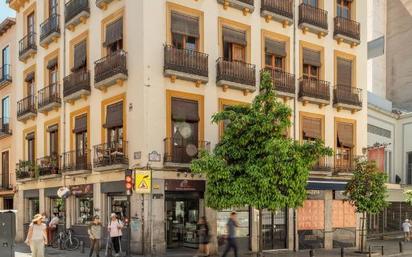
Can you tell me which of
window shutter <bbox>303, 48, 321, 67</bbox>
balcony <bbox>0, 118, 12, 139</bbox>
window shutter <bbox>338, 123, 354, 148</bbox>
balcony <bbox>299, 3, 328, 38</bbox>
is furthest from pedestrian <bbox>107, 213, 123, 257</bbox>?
balcony <bbox>0, 118, 12, 139</bbox>

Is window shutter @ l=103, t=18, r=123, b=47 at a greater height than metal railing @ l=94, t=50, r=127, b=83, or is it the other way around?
window shutter @ l=103, t=18, r=123, b=47

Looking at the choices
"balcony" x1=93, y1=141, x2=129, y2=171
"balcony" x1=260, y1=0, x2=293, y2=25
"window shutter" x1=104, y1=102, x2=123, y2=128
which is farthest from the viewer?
"balcony" x1=260, y1=0, x2=293, y2=25

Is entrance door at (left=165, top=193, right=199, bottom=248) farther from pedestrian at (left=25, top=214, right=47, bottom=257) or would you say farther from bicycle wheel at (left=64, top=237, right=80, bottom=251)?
pedestrian at (left=25, top=214, right=47, bottom=257)

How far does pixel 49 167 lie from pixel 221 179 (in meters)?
10.1

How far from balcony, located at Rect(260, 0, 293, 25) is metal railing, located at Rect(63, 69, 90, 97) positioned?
7.66 metres

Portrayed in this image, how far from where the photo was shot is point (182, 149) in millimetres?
20000

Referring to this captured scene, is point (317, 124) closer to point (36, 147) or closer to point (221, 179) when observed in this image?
point (221, 179)

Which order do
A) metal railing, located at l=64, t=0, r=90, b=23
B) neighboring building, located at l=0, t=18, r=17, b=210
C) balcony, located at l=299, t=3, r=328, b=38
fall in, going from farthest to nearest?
1. neighboring building, located at l=0, t=18, r=17, b=210
2. balcony, located at l=299, t=3, r=328, b=38
3. metal railing, located at l=64, t=0, r=90, b=23

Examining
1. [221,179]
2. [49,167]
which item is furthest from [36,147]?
[221,179]

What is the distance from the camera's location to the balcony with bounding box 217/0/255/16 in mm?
21531

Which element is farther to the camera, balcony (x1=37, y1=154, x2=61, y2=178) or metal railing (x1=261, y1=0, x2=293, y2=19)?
balcony (x1=37, y1=154, x2=61, y2=178)

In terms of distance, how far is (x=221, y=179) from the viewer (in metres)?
18.5

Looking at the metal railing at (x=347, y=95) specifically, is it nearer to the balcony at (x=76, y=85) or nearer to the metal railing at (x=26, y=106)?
the balcony at (x=76, y=85)

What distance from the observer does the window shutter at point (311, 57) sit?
80.5 ft
